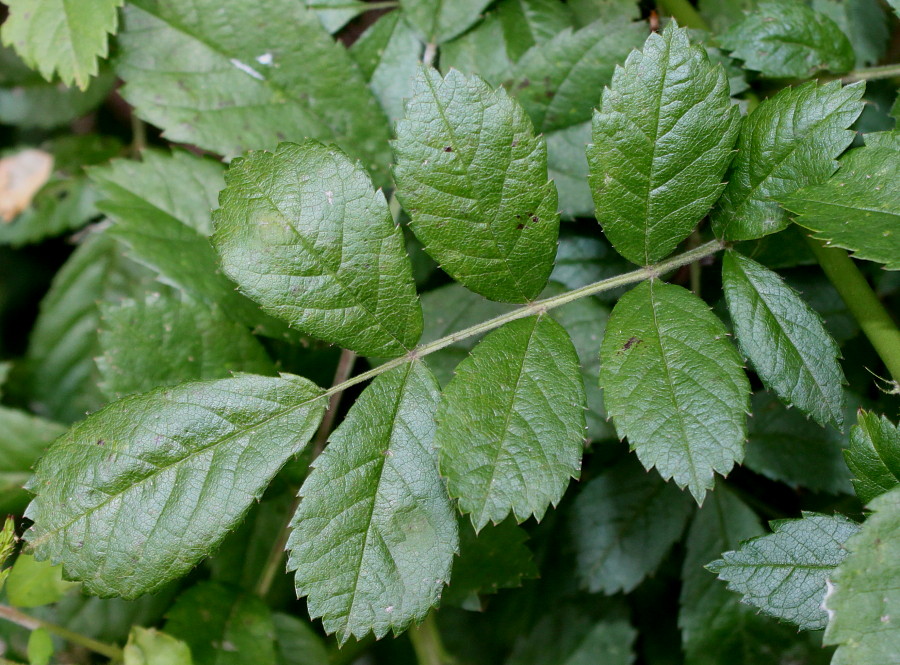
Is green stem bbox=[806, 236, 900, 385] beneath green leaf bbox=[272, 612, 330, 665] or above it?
above

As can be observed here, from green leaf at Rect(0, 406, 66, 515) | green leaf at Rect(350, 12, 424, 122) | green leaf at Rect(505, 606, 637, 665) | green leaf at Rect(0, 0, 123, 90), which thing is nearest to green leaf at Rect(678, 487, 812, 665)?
green leaf at Rect(505, 606, 637, 665)

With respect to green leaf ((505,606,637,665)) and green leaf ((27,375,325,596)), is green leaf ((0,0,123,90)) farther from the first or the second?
green leaf ((505,606,637,665))

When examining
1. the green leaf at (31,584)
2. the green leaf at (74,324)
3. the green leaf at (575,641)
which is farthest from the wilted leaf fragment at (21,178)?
the green leaf at (575,641)

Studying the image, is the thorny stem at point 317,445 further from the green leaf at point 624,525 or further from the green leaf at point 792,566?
the green leaf at point 792,566

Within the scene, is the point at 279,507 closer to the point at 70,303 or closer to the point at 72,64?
the point at 70,303

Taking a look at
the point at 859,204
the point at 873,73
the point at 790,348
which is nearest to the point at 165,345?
the point at 790,348

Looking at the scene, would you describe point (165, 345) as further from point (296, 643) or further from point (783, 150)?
point (783, 150)
